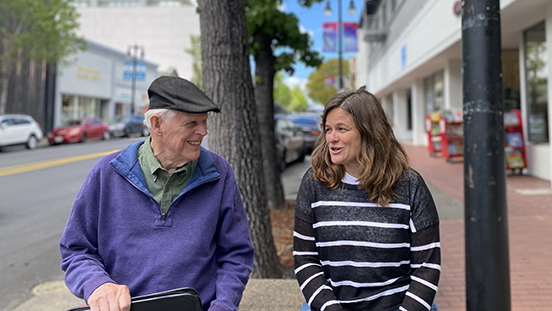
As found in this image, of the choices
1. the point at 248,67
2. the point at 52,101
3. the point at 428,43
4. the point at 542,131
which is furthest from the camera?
the point at 52,101

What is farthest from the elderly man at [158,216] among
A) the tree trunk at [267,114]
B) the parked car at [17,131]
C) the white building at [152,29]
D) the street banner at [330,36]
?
the white building at [152,29]

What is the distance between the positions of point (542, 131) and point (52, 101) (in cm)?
3031

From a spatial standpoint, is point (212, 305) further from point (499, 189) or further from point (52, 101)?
point (52, 101)

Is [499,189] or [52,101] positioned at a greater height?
[52,101]

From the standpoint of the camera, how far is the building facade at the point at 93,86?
32438 mm

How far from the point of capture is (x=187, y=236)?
→ 1923 mm

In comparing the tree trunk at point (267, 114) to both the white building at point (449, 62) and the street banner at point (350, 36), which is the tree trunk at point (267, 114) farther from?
the street banner at point (350, 36)

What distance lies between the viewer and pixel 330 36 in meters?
22.4

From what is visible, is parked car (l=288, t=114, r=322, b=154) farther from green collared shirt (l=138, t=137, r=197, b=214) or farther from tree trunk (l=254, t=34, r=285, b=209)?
green collared shirt (l=138, t=137, r=197, b=214)

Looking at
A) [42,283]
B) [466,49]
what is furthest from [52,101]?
[466,49]

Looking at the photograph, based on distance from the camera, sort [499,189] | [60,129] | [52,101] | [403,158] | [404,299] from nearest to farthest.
Answer: 1. [404,299]
2. [403,158]
3. [499,189]
4. [60,129]
5. [52,101]

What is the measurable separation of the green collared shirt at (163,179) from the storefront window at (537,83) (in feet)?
32.7

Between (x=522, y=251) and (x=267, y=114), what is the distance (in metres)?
4.05

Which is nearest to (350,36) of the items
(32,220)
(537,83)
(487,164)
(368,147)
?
(537,83)
